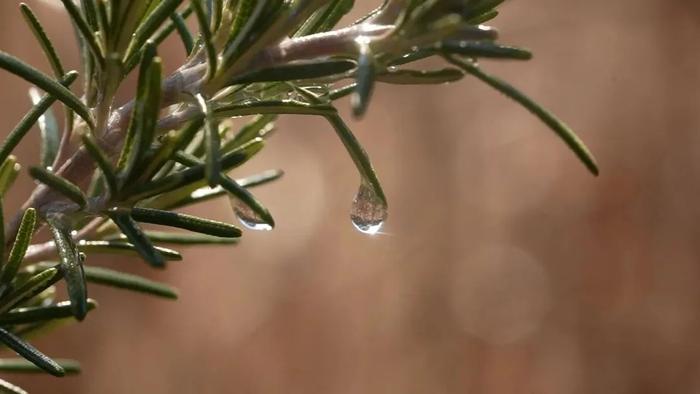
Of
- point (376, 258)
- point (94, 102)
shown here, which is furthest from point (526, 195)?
point (94, 102)

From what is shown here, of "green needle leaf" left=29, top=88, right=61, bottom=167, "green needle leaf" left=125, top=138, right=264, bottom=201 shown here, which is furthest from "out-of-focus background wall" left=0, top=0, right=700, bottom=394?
"green needle leaf" left=125, top=138, right=264, bottom=201

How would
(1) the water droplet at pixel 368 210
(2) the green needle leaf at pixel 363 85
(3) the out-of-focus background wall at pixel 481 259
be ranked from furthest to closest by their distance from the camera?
(3) the out-of-focus background wall at pixel 481 259, (1) the water droplet at pixel 368 210, (2) the green needle leaf at pixel 363 85

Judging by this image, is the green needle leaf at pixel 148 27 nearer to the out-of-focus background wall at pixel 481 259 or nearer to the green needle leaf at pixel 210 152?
the green needle leaf at pixel 210 152

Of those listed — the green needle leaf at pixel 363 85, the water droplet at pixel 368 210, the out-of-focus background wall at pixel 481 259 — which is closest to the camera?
the green needle leaf at pixel 363 85

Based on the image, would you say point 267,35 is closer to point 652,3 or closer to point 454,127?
point 454,127

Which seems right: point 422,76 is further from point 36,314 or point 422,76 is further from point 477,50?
point 36,314

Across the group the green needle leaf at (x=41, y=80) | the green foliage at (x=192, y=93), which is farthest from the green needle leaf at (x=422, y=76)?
the green needle leaf at (x=41, y=80)

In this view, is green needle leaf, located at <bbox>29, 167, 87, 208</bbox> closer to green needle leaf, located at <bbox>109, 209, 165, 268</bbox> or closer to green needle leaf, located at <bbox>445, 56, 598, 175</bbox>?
green needle leaf, located at <bbox>109, 209, 165, 268</bbox>

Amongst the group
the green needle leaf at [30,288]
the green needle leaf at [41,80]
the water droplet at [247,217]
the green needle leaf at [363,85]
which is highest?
the green needle leaf at [363,85]
